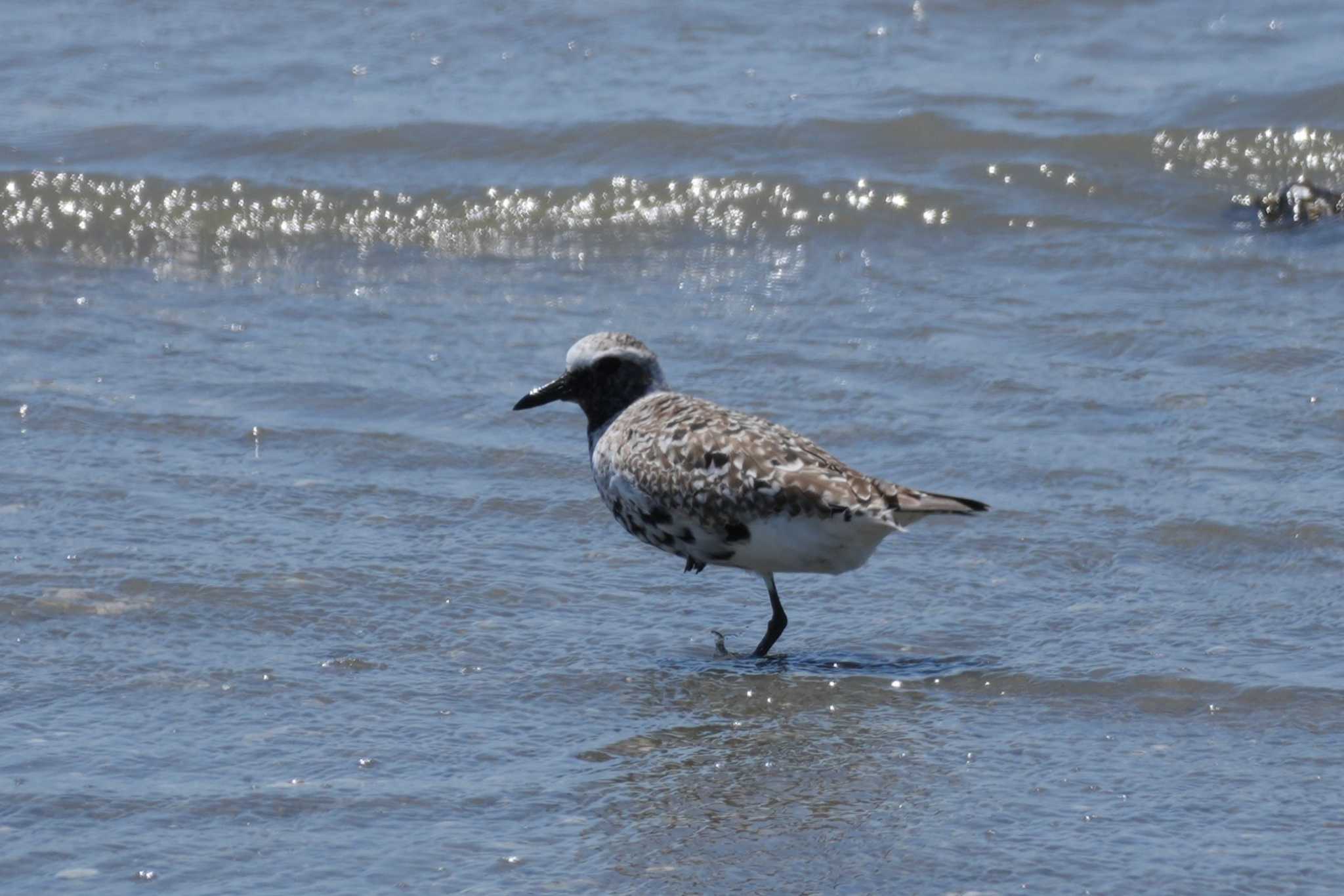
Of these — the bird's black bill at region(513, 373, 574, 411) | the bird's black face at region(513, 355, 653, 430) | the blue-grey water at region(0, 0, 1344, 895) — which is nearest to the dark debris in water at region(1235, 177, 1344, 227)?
the blue-grey water at region(0, 0, 1344, 895)

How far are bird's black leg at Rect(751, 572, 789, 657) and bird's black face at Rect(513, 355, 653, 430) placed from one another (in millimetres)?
941

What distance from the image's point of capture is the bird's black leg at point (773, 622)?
5922 millimetres

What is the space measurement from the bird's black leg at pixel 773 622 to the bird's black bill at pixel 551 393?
3.53ft

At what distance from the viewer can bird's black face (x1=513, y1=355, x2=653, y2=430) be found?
6602 millimetres

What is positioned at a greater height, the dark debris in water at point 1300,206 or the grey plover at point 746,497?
the dark debris in water at point 1300,206

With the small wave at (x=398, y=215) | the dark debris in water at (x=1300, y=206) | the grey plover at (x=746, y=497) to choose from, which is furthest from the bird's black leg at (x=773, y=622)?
the dark debris in water at (x=1300, y=206)

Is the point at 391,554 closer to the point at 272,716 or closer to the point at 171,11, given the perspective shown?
the point at 272,716

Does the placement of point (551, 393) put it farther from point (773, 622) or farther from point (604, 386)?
point (773, 622)

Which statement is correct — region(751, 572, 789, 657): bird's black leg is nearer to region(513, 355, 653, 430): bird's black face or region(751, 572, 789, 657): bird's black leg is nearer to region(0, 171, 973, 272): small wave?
region(513, 355, 653, 430): bird's black face

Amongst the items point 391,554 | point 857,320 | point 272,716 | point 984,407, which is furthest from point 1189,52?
point 272,716

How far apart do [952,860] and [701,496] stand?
163 centimetres

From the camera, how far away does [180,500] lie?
23.0 ft

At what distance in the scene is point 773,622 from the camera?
5.96m

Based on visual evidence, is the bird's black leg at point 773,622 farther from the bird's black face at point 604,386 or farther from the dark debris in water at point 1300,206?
the dark debris in water at point 1300,206
